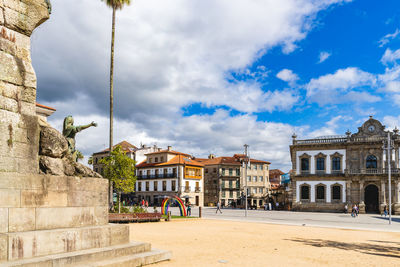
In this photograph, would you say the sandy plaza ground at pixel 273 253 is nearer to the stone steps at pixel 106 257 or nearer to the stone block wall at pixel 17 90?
the stone steps at pixel 106 257

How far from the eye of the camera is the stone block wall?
6.11m

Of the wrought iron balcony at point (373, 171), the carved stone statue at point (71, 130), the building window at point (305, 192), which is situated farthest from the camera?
the building window at point (305, 192)

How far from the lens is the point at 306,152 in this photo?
43406 mm

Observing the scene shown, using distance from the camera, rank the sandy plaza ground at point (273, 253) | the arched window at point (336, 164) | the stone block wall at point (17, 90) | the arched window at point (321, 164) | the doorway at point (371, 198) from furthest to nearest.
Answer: the arched window at point (321, 164) < the arched window at point (336, 164) < the doorway at point (371, 198) < the sandy plaza ground at point (273, 253) < the stone block wall at point (17, 90)

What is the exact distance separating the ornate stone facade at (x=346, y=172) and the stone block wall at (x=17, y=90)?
4034 cm

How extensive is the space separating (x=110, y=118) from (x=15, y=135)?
17155mm

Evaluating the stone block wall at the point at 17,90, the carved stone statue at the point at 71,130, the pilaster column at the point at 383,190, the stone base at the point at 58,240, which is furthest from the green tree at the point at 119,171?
the pilaster column at the point at 383,190

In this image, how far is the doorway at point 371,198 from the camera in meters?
40.1

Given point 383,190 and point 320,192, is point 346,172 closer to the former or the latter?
point 320,192

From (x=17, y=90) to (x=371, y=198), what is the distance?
42.8m

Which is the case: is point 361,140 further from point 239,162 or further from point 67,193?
point 67,193

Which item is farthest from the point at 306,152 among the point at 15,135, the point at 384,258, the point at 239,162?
the point at 15,135

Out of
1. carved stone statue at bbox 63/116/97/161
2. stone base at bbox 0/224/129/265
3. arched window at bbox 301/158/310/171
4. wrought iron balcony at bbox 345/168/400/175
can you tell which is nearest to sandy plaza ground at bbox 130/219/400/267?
stone base at bbox 0/224/129/265

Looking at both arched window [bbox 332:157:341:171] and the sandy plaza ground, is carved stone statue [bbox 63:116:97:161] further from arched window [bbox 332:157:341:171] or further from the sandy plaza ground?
arched window [bbox 332:157:341:171]
